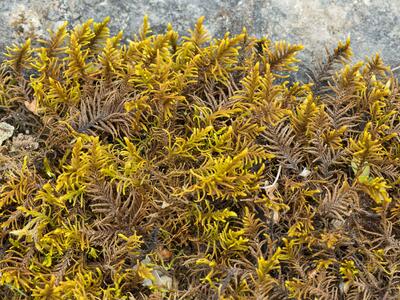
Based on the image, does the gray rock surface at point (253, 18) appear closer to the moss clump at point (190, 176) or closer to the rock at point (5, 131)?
the moss clump at point (190, 176)

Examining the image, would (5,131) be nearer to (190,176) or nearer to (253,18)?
(190,176)

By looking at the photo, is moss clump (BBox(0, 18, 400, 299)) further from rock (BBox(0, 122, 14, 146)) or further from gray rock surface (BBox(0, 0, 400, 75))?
gray rock surface (BBox(0, 0, 400, 75))

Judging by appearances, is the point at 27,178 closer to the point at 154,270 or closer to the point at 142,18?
the point at 154,270


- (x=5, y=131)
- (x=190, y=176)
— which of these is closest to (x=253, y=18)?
(x=190, y=176)

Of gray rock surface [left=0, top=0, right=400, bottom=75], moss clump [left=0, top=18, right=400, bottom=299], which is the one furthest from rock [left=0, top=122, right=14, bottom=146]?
gray rock surface [left=0, top=0, right=400, bottom=75]

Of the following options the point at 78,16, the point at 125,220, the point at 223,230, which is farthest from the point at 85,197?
the point at 78,16

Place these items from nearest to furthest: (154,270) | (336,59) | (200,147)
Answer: (154,270) < (200,147) < (336,59)
